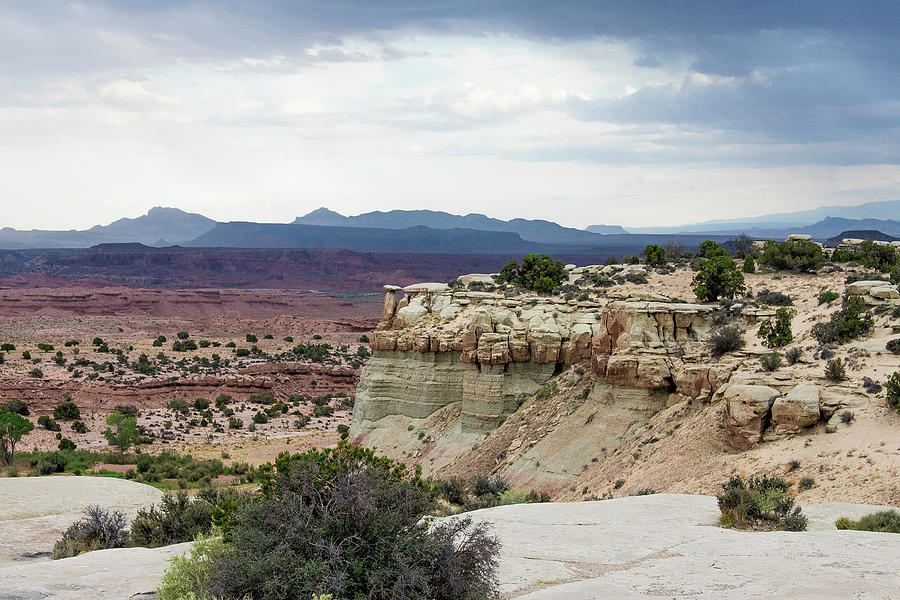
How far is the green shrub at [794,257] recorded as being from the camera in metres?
41.2

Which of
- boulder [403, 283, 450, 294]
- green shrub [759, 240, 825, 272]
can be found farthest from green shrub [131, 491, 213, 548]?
green shrub [759, 240, 825, 272]

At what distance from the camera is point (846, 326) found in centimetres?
2466

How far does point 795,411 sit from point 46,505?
17998 millimetres

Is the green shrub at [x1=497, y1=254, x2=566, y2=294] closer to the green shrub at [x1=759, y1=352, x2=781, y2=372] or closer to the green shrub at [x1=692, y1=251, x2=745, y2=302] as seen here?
the green shrub at [x1=692, y1=251, x2=745, y2=302]

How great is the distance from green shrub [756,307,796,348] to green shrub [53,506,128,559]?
787 inches

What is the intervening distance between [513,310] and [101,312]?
9390 centimetres

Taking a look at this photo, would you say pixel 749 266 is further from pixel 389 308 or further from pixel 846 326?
pixel 389 308

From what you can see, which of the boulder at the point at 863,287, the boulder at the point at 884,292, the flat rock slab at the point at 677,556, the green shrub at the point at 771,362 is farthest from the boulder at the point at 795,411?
the boulder at the point at 863,287

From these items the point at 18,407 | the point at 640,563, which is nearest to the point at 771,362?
the point at 640,563

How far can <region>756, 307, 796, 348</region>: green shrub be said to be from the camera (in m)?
26.2

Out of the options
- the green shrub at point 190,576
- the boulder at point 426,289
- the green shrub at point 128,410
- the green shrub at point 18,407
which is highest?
the boulder at point 426,289

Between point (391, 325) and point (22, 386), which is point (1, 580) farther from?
point (22, 386)

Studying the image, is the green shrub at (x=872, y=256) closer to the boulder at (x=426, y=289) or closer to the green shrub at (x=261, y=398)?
the boulder at (x=426, y=289)

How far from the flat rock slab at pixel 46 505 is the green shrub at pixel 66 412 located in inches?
1071
